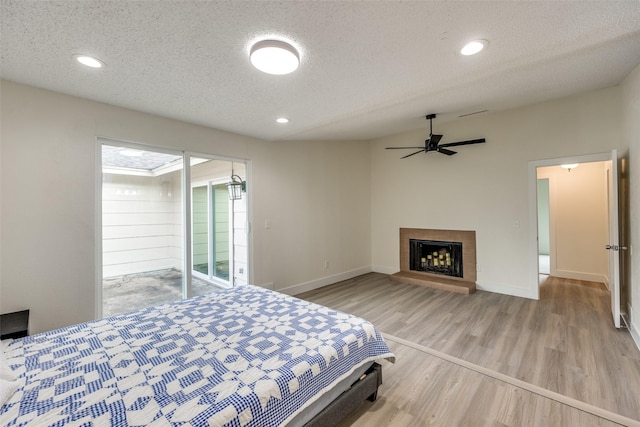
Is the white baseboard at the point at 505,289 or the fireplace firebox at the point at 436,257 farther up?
the fireplace firebox at the point at 436,257

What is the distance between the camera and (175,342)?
172cm

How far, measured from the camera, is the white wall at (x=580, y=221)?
4652mm

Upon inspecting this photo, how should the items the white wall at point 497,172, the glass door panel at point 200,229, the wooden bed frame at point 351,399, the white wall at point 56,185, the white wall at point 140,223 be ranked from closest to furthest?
the wooden bed frame at point 351,399 < the white wall at point 56,185 < the white wall at point 140,223 < the white wall at point 497,172 < the glass door panel at point 200,229

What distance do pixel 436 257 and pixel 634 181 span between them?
2.83 m

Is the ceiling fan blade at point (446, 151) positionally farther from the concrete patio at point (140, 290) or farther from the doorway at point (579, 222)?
the concrete patio at point (140, 290)

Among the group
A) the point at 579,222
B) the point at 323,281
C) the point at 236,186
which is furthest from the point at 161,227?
the point at 579,222

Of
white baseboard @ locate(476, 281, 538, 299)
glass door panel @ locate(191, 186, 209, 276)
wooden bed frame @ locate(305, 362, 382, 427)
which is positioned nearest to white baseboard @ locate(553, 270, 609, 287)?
white baseboard @ locate(476, 281, 538, 299)

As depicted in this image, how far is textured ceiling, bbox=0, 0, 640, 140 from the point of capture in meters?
1.59

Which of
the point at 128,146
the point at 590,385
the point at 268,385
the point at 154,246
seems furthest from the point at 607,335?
the point at 128,146

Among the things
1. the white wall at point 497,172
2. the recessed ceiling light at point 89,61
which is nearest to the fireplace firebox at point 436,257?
the white wall at point 497,172

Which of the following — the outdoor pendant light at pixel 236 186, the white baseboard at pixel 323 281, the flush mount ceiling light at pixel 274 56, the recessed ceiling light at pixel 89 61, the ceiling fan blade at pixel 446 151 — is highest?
the recessed ceiling light at pixel 89 61

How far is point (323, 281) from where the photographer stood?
4941 mm

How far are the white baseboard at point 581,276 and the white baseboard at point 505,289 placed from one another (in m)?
1.79

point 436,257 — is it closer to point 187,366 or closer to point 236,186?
point 236,186
